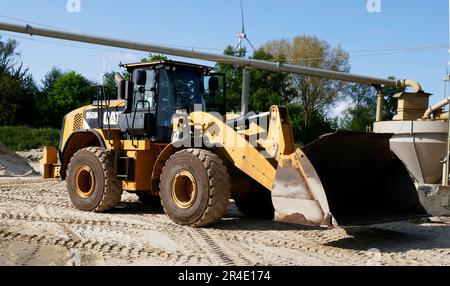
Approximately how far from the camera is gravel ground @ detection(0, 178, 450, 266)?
6125mm

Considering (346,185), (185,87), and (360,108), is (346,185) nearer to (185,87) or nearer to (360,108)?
(185,87)

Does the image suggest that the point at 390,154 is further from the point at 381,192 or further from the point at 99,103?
the point at 99,103

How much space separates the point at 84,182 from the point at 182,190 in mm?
2564

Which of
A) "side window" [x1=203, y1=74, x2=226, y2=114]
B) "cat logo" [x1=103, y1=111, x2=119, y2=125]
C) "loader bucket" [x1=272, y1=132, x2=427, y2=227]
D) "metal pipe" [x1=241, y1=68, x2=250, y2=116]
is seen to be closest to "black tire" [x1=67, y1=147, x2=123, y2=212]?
"cat logo" [x1=103, y1=111, x2=119, y2=125]

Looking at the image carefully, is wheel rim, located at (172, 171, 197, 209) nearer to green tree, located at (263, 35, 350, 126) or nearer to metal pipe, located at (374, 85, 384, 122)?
metal pipe, located at (374, 85, 384, 122)

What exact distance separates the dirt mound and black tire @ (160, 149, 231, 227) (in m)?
13.0

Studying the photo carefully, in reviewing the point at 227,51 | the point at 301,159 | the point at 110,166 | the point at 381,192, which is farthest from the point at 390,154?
the point at 227,51

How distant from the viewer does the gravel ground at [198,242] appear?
20.1ft

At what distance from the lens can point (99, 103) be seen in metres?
10.1

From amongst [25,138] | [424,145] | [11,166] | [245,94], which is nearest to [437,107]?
[424,145]

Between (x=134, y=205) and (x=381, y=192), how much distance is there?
507 centimetres

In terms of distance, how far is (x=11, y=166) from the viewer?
2034cm

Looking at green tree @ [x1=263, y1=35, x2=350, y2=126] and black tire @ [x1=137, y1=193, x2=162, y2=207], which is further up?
green tree @ [x1=263, y1=35, x2=350, y2=126]

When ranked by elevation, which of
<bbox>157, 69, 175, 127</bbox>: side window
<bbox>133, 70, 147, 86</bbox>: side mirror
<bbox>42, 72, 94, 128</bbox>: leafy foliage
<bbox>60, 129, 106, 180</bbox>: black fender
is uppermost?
<bbox>42, 72, 94, 128</bbox>: leafy foliage
